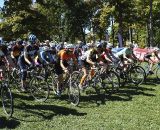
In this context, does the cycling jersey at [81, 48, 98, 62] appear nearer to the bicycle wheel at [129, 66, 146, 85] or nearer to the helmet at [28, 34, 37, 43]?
the helmet at [28, 34, 37, 43]

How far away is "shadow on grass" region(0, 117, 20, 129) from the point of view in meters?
12.4

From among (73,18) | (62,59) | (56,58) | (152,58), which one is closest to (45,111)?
(62,59)

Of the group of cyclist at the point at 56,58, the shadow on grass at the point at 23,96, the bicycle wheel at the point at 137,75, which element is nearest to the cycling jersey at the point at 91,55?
the group of cyclist at the point at 56,58

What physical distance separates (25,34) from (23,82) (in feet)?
111

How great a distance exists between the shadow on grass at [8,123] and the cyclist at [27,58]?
3.65 m

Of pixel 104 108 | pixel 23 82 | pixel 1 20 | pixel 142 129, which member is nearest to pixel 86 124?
pixel 142 129

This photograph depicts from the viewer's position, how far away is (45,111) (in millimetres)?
14523

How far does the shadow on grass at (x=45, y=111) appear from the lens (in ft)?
45.8

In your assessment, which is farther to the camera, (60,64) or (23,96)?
(23,96)

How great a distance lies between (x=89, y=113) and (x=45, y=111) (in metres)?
1.40

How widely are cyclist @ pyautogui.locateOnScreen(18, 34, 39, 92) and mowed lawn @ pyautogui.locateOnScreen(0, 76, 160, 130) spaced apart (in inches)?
28.1

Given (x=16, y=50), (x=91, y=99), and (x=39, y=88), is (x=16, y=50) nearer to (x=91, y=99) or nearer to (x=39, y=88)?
(x=39, y=88)

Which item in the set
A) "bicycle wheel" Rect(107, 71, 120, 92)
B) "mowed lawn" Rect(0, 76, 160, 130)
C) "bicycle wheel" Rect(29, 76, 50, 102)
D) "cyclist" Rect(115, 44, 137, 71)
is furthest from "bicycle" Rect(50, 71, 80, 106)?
"cyclist" Rect(115, 44, 137, 71)

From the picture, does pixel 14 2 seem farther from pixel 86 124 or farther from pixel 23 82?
pixel 86 124
